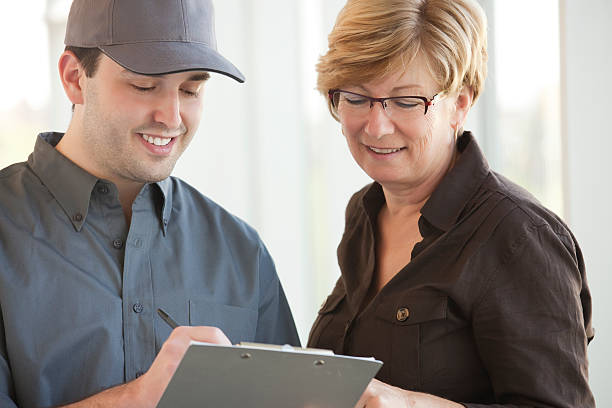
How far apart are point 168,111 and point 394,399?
0.74 m

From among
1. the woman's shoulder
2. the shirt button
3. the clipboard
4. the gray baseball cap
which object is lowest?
the shirt button

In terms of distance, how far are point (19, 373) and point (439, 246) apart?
885 mm

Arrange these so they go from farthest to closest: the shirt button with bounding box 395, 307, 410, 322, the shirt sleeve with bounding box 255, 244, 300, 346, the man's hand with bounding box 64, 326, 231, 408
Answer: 1. the shirt sleeve with bounding box 255, 244, 300, 346
2. the shirt button with bounding box 395, 307, 410, 322
3. the man's hand with bounding box 64, 326, 231, 408

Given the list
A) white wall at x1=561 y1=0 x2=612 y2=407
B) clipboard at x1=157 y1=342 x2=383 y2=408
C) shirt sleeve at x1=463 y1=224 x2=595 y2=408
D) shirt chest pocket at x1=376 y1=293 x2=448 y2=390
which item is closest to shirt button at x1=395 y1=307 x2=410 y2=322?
shirt chest pocket at x1=376 y1=293 x2=448 y2=390

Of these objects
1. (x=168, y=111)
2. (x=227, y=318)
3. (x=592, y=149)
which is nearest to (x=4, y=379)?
(x=227, y=318)

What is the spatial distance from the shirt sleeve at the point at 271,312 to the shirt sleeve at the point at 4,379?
0.58 m

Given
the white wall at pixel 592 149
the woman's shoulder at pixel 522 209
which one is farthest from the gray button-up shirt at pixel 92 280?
the white wall at pixel 592 149

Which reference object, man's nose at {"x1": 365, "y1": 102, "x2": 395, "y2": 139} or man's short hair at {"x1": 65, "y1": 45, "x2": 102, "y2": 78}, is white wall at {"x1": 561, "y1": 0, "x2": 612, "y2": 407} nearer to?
man's nose at {"x1": 365, "y1": 102, "x2": 395, "y2": 139}

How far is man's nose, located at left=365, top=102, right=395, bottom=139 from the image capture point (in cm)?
161

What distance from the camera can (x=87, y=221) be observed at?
5.32ft

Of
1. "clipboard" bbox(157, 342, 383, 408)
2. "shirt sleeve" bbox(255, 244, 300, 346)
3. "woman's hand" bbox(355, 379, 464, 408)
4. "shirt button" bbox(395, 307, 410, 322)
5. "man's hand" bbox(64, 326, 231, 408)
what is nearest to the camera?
"clipboard" bbox(157, 342, 383, 408)

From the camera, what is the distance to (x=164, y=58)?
1.52 m

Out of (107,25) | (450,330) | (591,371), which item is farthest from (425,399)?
(591,371)

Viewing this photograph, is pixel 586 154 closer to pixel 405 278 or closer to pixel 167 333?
pixel 405 278
